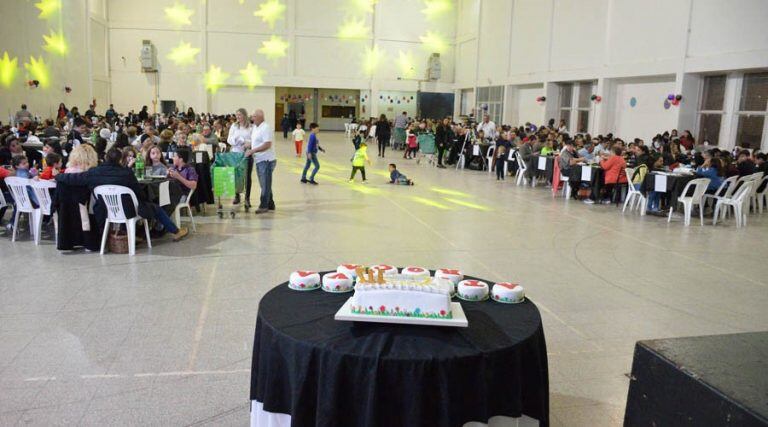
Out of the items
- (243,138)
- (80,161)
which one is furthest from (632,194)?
(80,161)

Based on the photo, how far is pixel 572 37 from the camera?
19.9m

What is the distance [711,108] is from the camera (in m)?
14.8

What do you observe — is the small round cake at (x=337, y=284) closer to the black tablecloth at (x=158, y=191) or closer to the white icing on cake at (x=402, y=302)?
the white icing on cake at (x=402, y=302)

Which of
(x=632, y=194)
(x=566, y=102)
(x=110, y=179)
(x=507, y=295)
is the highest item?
(x=566, y=102)

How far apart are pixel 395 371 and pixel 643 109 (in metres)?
17.0

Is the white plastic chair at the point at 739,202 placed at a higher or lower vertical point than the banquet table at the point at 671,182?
lower

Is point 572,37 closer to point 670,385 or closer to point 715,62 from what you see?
point 715,62

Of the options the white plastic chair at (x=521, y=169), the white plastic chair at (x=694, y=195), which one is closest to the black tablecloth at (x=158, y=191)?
the white plastic chair at (x=694, y=195)

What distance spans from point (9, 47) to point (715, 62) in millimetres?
18257

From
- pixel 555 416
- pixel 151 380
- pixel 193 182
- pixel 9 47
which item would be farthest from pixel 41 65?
pixel 555 416

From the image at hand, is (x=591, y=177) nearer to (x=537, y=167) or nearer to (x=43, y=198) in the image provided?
(x=537, y=167)

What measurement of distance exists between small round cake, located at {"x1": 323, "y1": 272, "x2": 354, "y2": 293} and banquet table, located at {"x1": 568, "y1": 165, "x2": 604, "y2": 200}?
9069 mm

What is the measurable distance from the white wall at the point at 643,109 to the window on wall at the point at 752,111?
1.61 metres

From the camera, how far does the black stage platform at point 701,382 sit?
105 cm
